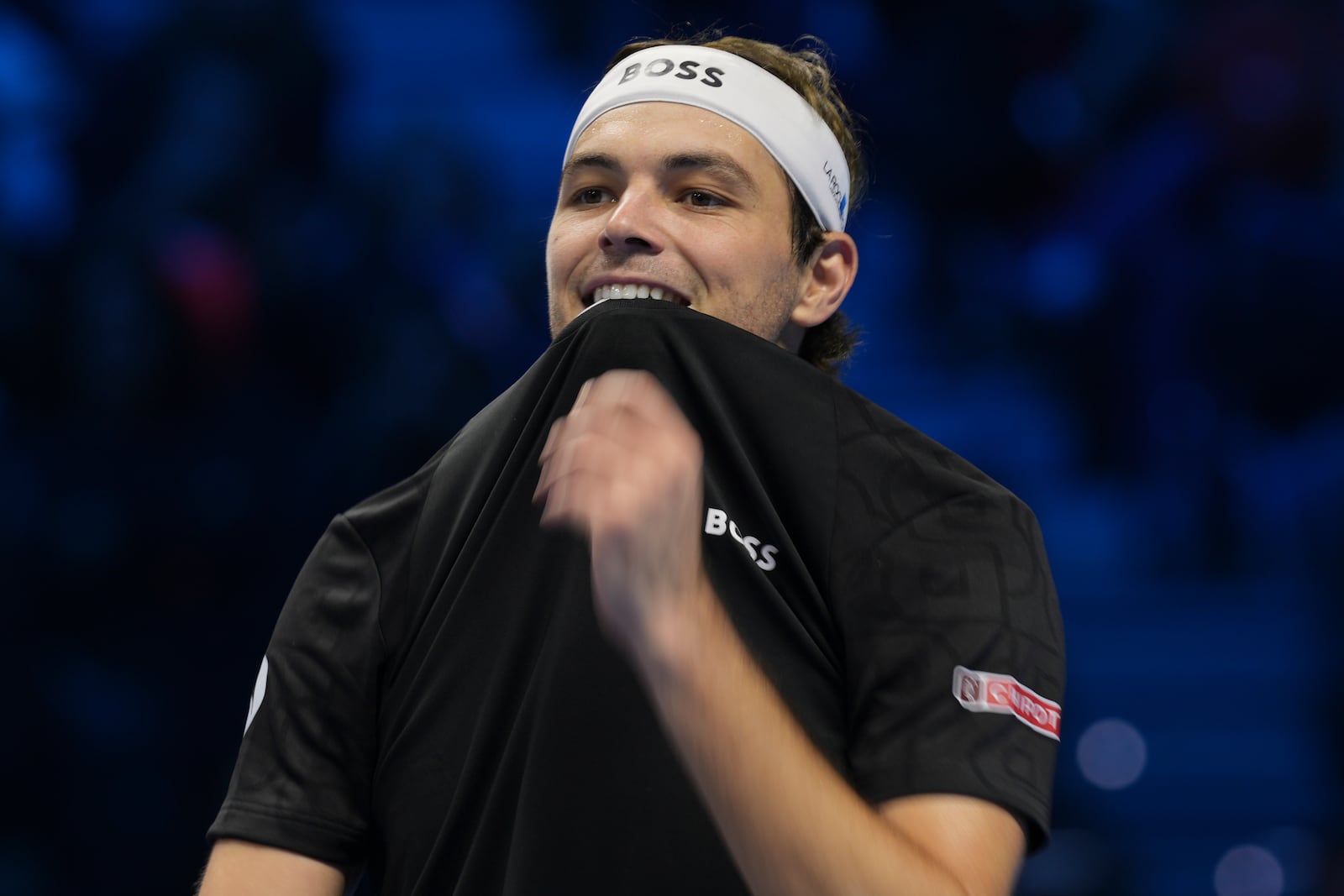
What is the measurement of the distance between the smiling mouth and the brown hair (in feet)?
1.04

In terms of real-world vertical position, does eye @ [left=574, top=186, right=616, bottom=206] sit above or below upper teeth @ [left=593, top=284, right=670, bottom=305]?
above

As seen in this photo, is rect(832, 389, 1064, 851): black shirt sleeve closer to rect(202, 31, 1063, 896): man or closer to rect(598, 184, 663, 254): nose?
rect(202, 31, 1063, 896): man

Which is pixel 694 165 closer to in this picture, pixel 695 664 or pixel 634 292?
pixel 634 292

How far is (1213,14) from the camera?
498 cm

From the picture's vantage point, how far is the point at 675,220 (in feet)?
6.55

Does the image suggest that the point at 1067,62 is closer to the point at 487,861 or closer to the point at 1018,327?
the point at 1018,327

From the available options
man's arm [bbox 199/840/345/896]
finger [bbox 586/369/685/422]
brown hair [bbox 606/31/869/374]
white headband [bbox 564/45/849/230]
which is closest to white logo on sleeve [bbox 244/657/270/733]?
man's arm [bbox 199/840/345/896]

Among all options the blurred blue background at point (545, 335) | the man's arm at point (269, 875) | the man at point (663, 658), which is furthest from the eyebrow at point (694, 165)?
the blurred blue background at point (545, 335)

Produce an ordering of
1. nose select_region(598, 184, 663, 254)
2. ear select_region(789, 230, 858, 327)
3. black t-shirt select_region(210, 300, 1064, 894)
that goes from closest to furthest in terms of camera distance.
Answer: black t-shirt select_region(210, 300, 1064, 894)
nose select_region(598, 184, 663, 254)
ear select_region(789, 230, 858, 327)

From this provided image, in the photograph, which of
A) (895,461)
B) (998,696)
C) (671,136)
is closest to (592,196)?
(671,136)

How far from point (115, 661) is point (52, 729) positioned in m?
0.29

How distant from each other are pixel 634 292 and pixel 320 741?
0.78 m

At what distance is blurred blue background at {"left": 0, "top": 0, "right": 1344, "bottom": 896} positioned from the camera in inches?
176

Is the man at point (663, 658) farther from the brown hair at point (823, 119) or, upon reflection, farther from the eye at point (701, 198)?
the brown hair at point (823, 119)
